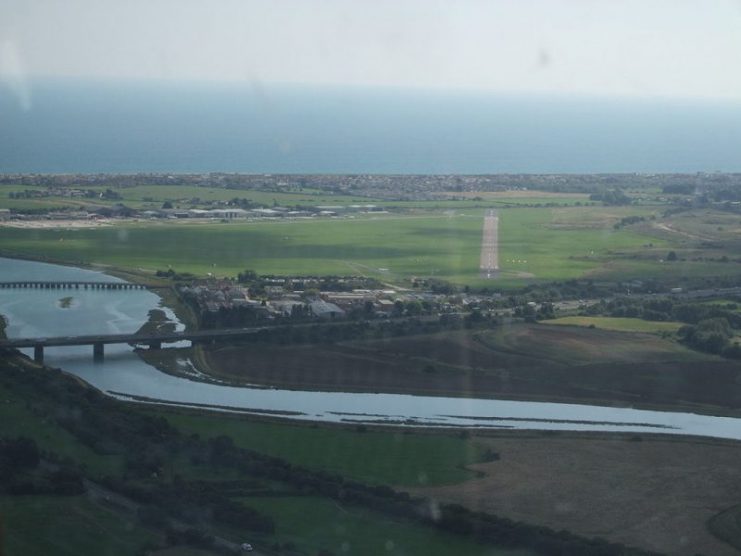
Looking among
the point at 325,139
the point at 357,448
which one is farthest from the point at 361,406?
the point at 325,139

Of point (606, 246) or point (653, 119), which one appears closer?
point (606, 246)

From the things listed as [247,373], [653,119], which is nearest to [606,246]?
[247,373]

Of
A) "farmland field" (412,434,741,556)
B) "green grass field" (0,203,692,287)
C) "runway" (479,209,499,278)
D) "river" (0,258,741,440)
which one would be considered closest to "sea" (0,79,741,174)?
"runway" (479,209,499,278)

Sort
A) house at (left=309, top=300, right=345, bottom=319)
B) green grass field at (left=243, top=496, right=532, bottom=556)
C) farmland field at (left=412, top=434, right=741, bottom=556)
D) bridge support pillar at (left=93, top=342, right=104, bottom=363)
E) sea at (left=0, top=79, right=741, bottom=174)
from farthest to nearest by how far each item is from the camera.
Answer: sea at (left=0, top=79, right=741, bottom=174), house at (left=309, top=300, right=345, bottom=319), bridge support pillar at (left=93, top=342, right=104, bottom=363), farmland field at (left=412, top=434, right=741, bottom=556), green grass field at (left=243, top=496, right=532, bottom=556)

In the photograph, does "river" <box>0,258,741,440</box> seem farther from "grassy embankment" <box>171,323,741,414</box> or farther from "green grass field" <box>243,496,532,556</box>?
"green grass field" <box>243,496,532,556</box>

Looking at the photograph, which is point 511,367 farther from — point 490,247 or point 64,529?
point 490,247

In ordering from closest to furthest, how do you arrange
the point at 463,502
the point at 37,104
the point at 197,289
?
the point at 463,502
the point at 197,289
the point at 37,104

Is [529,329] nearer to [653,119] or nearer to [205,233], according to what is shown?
[205,233]

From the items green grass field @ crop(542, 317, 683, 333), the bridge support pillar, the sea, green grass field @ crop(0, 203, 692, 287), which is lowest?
the bridge support pillar
